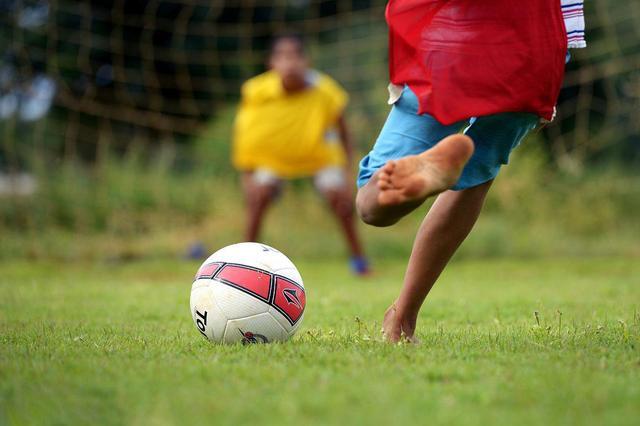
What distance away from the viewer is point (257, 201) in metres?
8.49

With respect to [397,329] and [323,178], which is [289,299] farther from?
[323,178]

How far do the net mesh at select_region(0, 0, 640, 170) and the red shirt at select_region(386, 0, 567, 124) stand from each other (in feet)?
27.4

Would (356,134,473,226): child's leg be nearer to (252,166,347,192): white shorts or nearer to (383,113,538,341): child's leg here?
(383,113,538,341): child's leg

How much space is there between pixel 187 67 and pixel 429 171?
11633 millimetres

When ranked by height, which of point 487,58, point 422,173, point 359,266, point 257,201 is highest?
point 487,58

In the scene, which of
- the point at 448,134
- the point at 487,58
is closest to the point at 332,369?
the point at 448,134

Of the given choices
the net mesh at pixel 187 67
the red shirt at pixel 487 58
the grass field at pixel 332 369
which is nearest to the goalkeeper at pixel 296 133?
the net mesh at pixel 187 67

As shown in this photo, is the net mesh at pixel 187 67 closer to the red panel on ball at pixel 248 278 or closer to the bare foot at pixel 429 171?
the red panel on ball at pixel 248 278

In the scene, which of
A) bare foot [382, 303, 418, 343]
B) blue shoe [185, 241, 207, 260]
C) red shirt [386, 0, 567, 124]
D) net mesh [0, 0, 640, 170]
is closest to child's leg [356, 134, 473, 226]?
red shirt [386, 0, 567, 124]

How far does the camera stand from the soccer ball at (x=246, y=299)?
11.5 feet

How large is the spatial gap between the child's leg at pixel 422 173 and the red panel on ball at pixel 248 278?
32.4 inches

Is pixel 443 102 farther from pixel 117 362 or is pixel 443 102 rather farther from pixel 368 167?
pixel 117 362

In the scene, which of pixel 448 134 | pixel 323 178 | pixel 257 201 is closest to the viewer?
pixel 448 134

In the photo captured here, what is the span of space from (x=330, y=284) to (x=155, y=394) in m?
5.13
